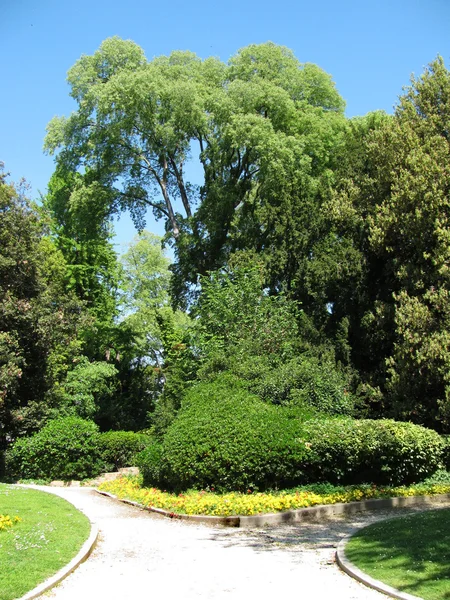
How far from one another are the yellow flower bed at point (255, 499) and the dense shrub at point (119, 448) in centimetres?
618

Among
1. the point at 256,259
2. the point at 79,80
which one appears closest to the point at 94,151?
the point at 79,80

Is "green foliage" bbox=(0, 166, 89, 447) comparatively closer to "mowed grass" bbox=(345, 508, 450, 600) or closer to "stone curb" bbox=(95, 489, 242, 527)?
"stone curb" bbox=(95, 489, 242, 527)

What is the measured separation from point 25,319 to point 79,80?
47.6 ft

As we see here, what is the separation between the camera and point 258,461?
482 inches

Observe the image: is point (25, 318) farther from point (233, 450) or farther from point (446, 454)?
point (446, 454)

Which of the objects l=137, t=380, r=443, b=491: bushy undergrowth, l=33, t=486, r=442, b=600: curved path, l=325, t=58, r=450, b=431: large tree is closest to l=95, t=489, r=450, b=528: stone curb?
l=33, t=486, r=442, b=600: curved path

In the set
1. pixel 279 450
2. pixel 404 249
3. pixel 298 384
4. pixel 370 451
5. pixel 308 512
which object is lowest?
pixel 308 512

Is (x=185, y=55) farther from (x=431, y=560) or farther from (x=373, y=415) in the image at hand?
(x=431, y=560)

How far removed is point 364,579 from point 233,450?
5.97 meters

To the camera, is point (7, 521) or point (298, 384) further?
point (298, 384)

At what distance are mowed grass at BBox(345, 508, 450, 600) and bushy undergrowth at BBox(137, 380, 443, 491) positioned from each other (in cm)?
290

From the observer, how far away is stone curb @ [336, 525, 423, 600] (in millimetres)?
5918

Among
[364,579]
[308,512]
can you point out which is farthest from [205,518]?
[364,579]

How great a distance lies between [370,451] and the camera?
514 inches
